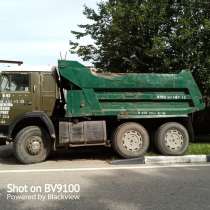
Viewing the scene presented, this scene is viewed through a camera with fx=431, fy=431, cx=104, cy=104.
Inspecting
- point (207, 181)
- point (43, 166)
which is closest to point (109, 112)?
point (43, 166)

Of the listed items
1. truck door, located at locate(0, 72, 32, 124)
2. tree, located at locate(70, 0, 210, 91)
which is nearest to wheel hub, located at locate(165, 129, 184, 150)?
tree, located at locate(70, 0, 210, 91)

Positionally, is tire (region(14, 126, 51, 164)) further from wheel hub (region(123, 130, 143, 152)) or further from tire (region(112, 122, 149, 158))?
wheel hub (region(123, 130, 143, 152))

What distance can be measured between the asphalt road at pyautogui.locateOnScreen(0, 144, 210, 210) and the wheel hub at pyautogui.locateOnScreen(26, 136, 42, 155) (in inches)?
15.5

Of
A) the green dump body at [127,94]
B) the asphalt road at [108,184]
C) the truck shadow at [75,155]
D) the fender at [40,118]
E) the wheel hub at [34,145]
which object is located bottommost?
the asphalt road at [108,184]

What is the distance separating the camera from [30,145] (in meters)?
10.7

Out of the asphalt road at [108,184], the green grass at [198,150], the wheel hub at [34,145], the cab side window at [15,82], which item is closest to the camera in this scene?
the asphalt road at [108,184]

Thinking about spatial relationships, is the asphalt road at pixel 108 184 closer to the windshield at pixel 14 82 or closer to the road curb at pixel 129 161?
the road curb at pixel 129 161

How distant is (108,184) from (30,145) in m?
3.41

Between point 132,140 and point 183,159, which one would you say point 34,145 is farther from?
point 183,159

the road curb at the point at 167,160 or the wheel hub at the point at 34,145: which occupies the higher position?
the wheel hub at the point at 34,145

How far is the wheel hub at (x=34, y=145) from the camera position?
10703 mm

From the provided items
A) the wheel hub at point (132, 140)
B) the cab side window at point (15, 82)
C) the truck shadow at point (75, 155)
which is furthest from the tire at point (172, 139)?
the cab side window at point (15, 82)

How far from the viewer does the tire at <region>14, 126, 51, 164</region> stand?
1065 cm

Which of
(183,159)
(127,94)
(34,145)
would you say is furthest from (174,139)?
(34,145)
